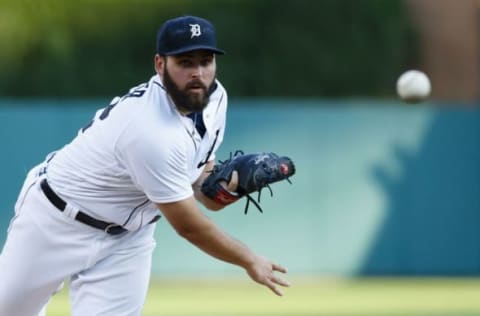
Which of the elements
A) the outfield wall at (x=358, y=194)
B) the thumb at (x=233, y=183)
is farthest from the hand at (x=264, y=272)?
the outfield wall at (x=358, y=194)

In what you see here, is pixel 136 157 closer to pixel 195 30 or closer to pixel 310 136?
pixel 195 30

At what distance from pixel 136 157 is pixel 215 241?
55 centimetres

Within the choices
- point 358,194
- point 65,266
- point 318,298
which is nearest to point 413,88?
point 318,298

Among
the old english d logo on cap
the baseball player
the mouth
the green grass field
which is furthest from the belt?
the green grass field

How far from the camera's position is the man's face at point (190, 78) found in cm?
569

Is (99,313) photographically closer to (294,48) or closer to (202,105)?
(202,105)

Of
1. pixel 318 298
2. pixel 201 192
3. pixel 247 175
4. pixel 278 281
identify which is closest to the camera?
pixel 278 281

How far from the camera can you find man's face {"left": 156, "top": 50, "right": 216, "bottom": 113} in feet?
18.7

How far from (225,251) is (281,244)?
891 cm

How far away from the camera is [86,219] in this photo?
20.0ft

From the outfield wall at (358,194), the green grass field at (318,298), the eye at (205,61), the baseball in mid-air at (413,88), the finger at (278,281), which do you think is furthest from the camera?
the outfield wall at (358,194)

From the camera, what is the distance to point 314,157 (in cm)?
1491

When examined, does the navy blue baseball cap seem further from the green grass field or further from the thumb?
the green grass field

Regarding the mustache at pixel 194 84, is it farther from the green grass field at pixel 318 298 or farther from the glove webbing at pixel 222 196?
the green grass field at pixel 318 298
